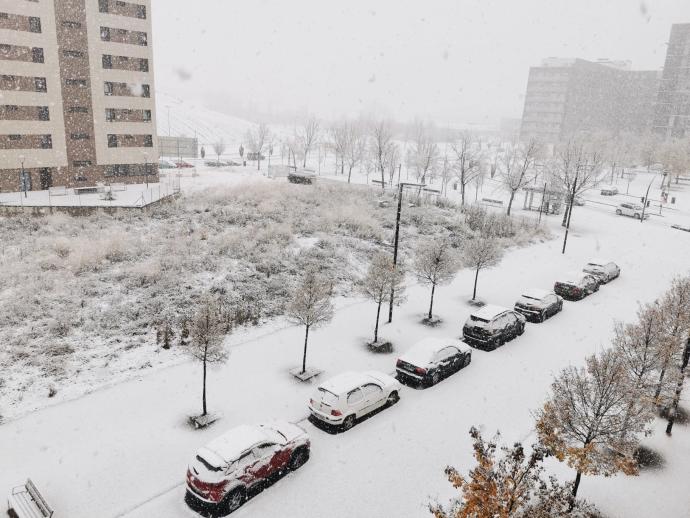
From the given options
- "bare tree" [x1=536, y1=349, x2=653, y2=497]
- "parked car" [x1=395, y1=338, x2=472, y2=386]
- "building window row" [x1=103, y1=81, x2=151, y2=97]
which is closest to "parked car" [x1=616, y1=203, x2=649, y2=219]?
"parked car" [x1=395, y1=338, x2=472, y2=386]

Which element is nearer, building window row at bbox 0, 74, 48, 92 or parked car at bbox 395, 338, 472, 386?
parked car at bbox 395, 338, 472, 386

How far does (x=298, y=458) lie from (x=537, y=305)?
16.0 metres

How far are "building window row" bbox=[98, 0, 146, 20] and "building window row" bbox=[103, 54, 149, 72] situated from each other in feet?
12.5

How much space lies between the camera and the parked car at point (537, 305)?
2359cm

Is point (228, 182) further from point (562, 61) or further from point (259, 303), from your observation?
point (562, 61)

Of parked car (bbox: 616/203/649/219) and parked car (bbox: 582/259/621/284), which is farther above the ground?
parked car (bbox: 616/203/649/219)

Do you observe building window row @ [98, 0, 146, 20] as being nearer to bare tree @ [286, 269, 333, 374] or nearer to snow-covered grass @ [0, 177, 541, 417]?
snow-covered grass @ [0, 177, 541, 417]

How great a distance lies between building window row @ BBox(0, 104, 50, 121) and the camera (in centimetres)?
3926

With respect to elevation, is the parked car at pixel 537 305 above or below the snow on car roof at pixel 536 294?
below

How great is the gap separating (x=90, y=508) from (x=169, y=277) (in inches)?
579

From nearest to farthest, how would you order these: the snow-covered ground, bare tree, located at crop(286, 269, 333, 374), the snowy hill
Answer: the snow-covered ground < bare tree, located at crop(286, 269, 333, 374) < the snowy hill

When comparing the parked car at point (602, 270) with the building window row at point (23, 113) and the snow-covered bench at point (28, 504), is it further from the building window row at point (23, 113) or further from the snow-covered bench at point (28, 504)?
the building window row at point (23, 113)

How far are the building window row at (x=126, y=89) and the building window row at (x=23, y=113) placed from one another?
5847 mm

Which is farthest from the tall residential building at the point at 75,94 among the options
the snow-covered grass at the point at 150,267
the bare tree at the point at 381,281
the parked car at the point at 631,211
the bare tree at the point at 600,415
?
the parked car at the point at 631,211
